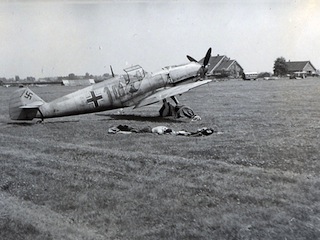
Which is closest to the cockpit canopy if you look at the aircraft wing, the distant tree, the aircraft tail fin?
the aircraft wing

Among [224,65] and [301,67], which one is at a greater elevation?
[224,65]

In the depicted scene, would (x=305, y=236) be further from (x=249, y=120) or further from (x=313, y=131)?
(x=249, y=120)

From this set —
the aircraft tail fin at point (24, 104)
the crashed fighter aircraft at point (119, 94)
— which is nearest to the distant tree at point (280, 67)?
the crashed fighter aircraft at point (119, 94)

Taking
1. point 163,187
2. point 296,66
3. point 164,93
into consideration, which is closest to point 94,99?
point 164,93

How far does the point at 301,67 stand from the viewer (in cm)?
8056

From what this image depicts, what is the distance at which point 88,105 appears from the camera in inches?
484

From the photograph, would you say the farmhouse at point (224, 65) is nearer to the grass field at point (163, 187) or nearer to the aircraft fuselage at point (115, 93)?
the aircraft fuselage at point (115, 93)

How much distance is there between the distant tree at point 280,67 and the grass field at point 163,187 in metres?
72.6

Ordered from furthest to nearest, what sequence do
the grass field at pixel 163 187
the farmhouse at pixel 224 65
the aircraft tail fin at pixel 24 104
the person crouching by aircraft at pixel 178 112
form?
the farmhouse at pixel 224 65 < the person crouching by aircraft at pixel 178 112 < the aircraft tail fin at pixel 24 104 < the grass field at pixel 163 187

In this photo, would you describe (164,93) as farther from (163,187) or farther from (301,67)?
(301,67)

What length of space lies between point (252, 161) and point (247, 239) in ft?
9.46

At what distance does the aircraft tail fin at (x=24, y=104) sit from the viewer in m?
11.9

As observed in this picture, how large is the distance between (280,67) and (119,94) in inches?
2808

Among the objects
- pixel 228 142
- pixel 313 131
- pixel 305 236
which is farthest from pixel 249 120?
pixel 305 236
